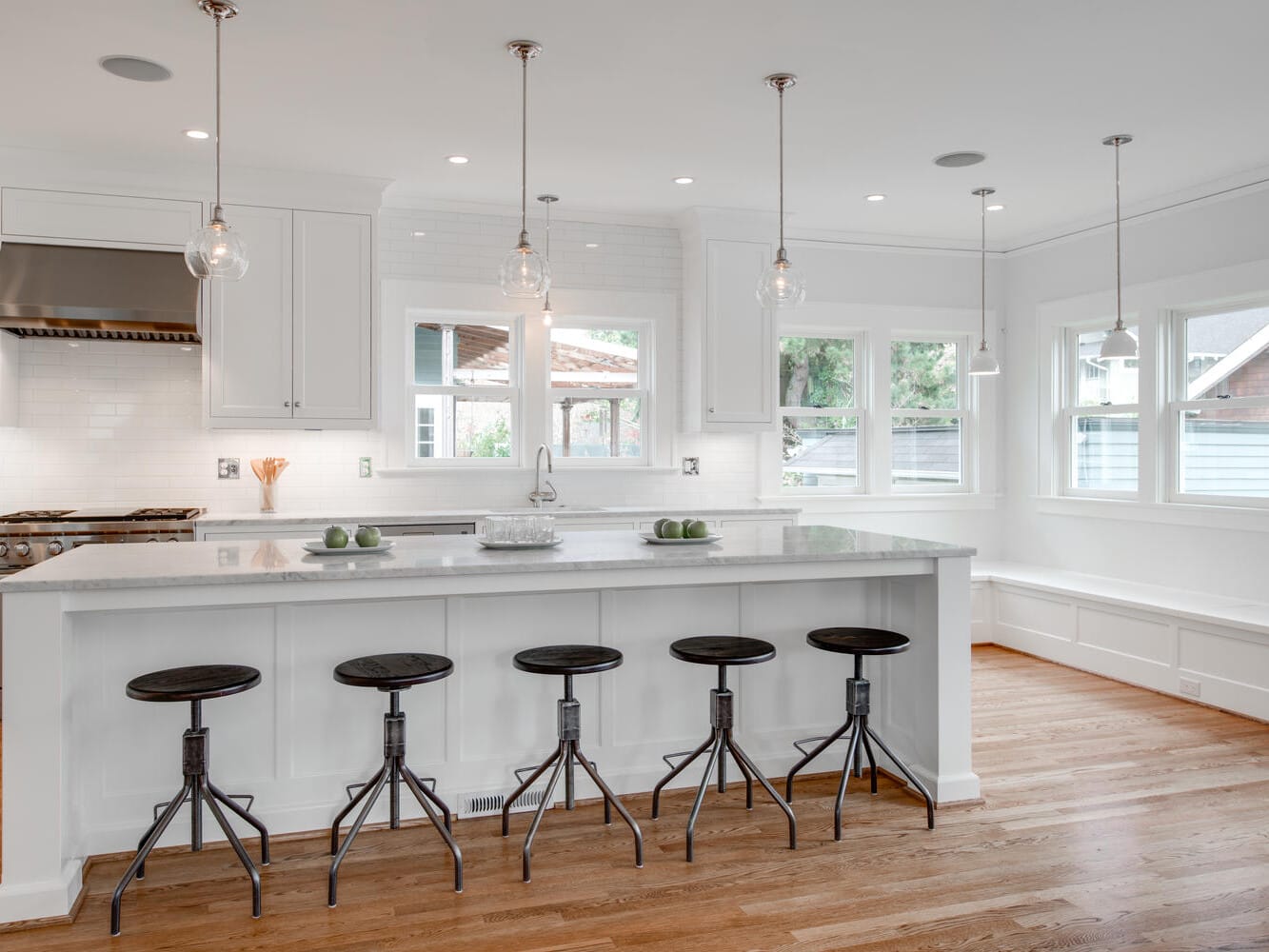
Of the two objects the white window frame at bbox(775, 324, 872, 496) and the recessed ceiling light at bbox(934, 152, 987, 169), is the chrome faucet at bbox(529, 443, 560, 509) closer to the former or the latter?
the white window frame at bbox(775, 324, 872, 496)

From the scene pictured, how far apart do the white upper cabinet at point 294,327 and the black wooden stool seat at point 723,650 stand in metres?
2.83

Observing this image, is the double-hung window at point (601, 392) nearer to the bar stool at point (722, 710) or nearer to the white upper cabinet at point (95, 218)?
the white upper cabinet at point (95, 218)

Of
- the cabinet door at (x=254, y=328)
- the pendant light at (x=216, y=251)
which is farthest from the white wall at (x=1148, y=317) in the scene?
the pendant light at (x=216, y=251)

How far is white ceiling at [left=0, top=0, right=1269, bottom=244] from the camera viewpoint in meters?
3.33

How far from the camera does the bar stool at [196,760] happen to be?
100 inches

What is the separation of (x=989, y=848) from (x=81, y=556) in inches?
121

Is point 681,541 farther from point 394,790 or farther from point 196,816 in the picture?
point 196,816

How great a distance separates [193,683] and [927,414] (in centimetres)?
541

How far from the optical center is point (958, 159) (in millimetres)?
4875

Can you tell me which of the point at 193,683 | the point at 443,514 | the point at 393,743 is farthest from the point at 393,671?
the point at 443,514

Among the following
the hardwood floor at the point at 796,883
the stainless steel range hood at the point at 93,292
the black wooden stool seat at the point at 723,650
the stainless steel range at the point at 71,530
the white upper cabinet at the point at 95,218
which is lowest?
the hardwood floor at the point at 796,883

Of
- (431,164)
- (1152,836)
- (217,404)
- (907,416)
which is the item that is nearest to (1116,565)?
(907,416)

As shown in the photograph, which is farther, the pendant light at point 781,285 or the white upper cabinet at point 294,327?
the white upper cabinet at point 294,327

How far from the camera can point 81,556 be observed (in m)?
3.08
